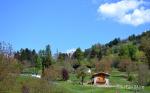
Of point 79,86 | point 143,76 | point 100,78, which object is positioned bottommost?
point 79,86

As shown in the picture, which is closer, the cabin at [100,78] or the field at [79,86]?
the field at [79,86]

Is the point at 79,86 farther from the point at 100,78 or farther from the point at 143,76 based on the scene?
the point at 100,78

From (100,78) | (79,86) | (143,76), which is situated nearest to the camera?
(79,86)

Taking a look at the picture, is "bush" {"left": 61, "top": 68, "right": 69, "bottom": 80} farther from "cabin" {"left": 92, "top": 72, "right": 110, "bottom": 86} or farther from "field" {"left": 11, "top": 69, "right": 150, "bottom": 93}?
"cabin" {"left": 92, "top": 72, "right": 110, "bottom": 86}

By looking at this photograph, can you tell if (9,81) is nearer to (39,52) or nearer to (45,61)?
(45,61)

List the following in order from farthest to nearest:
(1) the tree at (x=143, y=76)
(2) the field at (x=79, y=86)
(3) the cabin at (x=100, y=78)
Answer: (3) the cabin at (x=100, y=78) < (1) the tree at (x=143, y=76) < (2) the field at (x=79, y=86)

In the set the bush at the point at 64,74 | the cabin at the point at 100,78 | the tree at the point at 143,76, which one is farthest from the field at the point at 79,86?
the tree at the point at 143,76

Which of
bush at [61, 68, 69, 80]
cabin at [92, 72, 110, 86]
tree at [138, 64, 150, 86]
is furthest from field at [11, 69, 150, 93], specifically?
tree at [138, 64, 150, 86]

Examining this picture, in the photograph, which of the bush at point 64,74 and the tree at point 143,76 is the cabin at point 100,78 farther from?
the tree at point 143,76

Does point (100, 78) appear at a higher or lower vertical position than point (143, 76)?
higher

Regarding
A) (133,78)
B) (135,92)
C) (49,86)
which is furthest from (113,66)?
(49,86)

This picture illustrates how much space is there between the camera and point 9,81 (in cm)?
4672

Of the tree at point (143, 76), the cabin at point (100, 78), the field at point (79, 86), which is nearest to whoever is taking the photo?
the field at point (79, 86)

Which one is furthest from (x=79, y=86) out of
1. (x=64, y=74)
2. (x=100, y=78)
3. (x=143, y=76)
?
(x=64, y=74)
